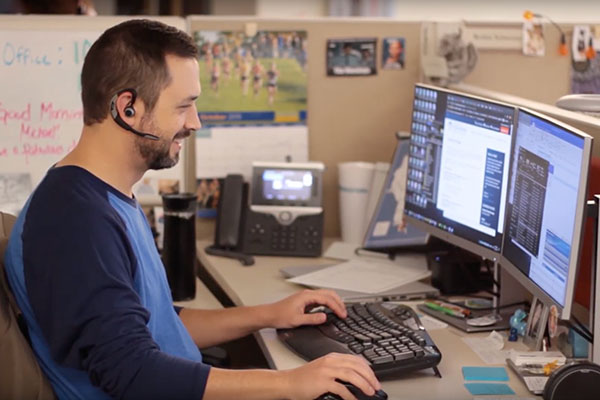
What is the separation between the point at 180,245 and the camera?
2.06m

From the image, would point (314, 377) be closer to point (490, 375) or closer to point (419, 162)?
point (490, 375)

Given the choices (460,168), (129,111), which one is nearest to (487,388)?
(460,168)

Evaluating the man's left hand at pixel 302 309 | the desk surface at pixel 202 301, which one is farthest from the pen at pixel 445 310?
the desk surface at pixel 202 301

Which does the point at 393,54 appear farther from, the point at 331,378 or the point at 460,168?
the point at 331,378

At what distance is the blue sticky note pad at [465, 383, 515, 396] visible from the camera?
1.49 m

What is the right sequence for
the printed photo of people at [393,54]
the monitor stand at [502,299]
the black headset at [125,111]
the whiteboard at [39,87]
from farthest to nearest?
the printed photo of people at [393,54], the whiteboard at [39,87], the monitor stand at [502,299], the black headset at [125,111]

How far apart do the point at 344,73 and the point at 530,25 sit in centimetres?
55

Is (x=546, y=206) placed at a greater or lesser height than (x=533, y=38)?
lesser

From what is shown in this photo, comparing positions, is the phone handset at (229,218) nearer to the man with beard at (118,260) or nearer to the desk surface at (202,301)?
the desk surface at (202,301)

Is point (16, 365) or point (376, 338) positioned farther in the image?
point (376, 338)

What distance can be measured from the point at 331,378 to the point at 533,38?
5.01 feet

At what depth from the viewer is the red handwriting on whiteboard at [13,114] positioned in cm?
232

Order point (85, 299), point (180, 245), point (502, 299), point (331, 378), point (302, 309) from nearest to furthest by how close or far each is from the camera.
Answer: point (85, 299), point (331, 378), point (302, 309), point (502, 299), point (180, 245)

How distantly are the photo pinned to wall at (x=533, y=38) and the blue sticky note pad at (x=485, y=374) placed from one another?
127 cm
